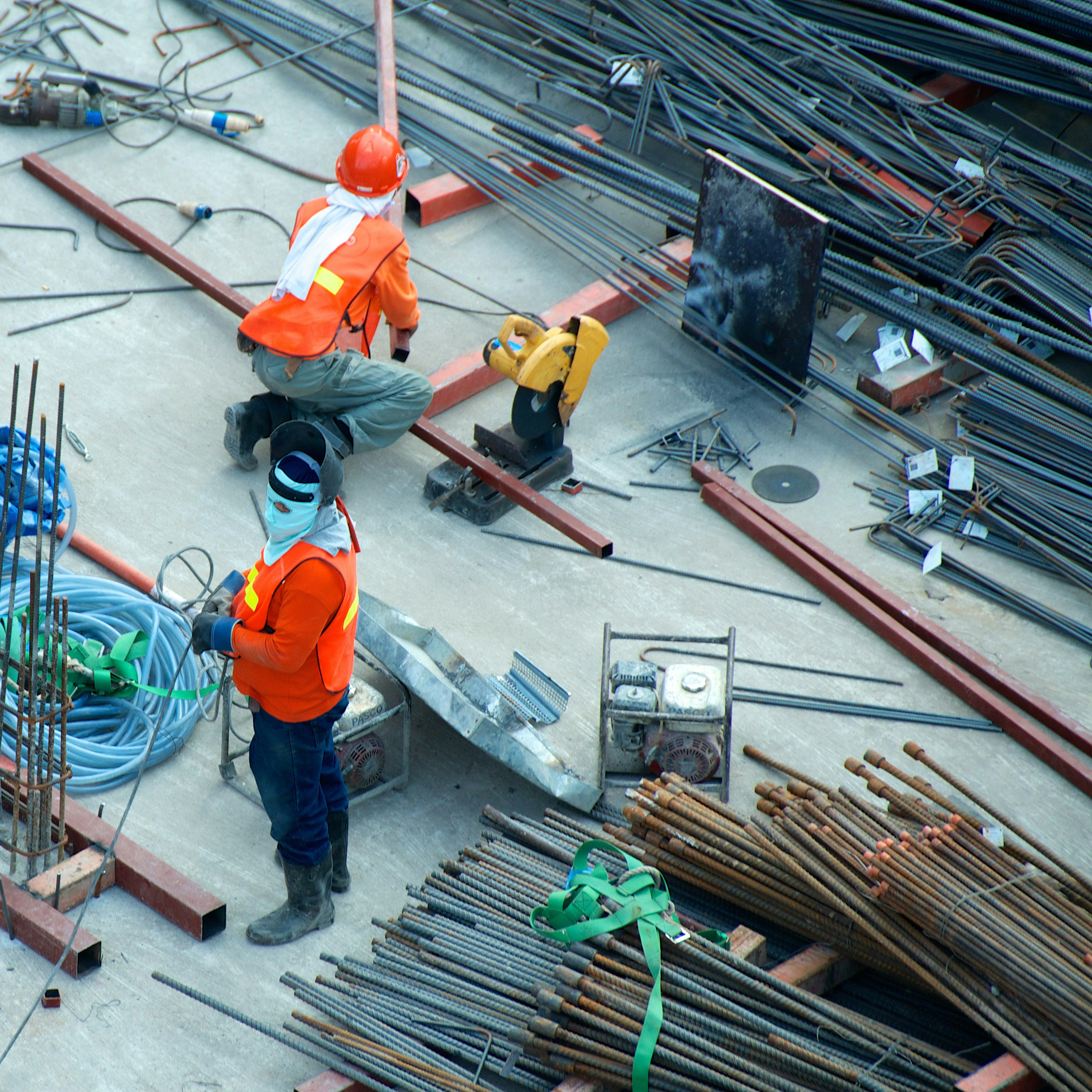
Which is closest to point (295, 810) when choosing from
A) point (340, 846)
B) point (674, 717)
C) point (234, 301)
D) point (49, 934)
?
point (340, 846)

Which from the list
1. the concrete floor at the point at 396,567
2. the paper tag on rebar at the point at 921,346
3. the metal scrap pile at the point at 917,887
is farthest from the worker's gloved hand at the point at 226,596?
the paper tag on rebar at the point at 921,346

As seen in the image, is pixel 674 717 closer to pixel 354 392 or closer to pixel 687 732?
pixel 687 732

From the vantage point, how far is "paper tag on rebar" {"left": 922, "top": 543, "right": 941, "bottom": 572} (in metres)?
7.73

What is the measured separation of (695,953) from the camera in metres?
5.04

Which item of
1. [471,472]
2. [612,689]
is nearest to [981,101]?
[471,472]

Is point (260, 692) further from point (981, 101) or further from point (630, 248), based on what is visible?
point (981, 101)

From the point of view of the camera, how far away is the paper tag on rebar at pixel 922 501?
26.4 feet

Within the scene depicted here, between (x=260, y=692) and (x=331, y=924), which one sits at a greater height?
(x=260, y=692)

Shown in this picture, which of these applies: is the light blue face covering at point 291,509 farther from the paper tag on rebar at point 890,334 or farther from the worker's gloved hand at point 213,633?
the paper tag on rebar at point 890,334

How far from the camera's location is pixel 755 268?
8.66 m

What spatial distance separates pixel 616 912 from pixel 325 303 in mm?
3618

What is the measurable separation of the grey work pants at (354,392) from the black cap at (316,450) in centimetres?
254

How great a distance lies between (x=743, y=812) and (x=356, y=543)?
2140 mm

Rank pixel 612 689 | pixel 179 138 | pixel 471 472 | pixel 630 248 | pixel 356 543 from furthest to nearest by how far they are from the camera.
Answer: pixel 179 138 < pixel 630 248 < pixel 471 472 < pixel 612 689 < pixel 356 543
